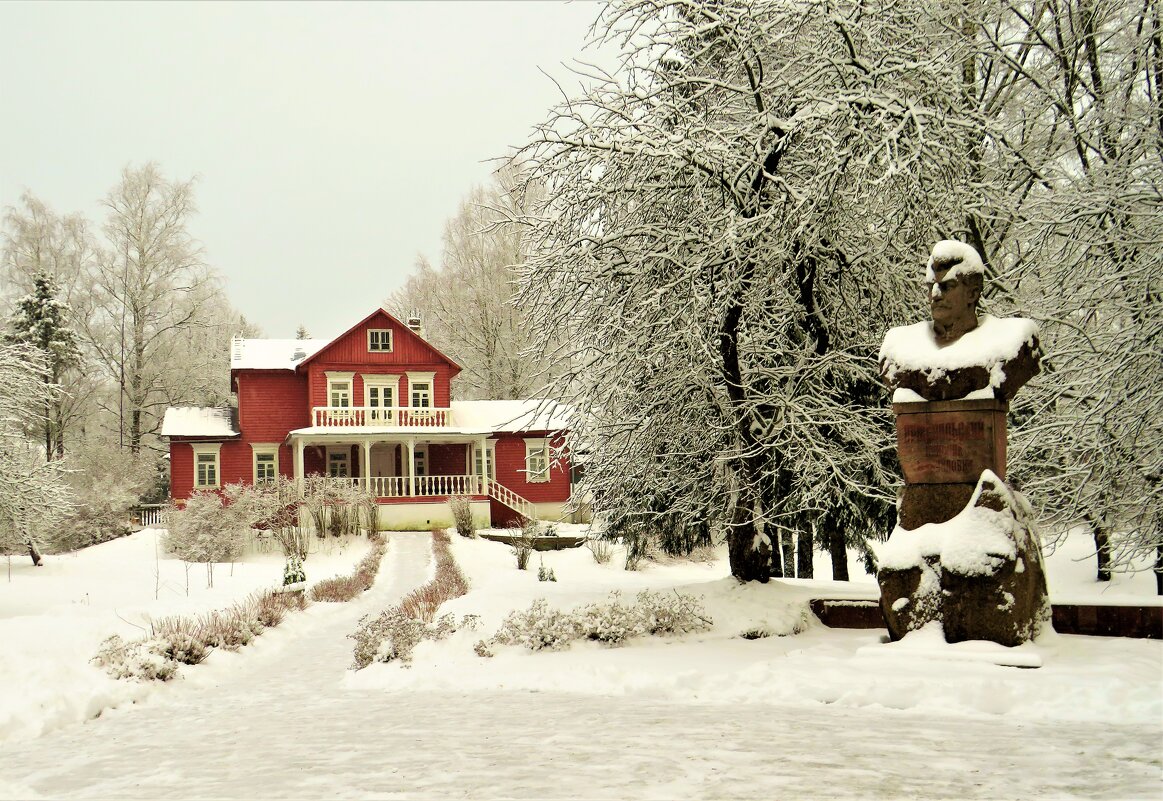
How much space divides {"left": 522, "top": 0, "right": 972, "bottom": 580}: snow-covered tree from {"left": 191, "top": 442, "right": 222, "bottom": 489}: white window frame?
2459cm

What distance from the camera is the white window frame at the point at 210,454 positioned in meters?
32.6

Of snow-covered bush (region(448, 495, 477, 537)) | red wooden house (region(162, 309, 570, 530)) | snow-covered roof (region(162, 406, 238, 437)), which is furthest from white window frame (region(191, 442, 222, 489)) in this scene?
snow-covered bush (region(448, 495, 477, 537))

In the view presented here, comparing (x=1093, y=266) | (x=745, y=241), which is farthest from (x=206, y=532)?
(x=1093, y=266)

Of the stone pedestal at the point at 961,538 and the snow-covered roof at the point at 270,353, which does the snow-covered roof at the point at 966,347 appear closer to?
the stone pedestal at the point at 961,538

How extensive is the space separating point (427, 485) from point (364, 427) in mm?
3229

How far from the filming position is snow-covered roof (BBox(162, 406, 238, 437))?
32.2 m

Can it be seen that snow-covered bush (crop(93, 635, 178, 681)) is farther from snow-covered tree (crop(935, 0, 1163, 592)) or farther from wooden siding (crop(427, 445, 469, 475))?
wooden siding (crop(427, 445, 469, 475))

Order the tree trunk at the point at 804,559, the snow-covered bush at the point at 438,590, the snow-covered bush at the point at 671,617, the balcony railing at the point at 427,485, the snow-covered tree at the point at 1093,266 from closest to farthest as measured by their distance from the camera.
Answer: the snow-covered bush at the point at 671,617 < the snow-covered tree at the point at 1093,266 < the snow-covered bush at the point at 438,590 < the tree trunk at the point at 804,559 < the balcony railing at the point at 427,485

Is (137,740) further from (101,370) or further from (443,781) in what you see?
(101,370)

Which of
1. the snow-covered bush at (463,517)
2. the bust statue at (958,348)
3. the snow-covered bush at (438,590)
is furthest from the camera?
the snow-covered bush at (463,517)

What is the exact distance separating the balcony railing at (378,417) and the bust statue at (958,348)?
25.3 m

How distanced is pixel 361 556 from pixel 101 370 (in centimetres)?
2332

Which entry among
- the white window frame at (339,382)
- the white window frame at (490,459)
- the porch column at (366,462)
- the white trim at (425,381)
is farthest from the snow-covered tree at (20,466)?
the white window frame at (490,459)

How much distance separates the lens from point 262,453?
3338 centimetres
